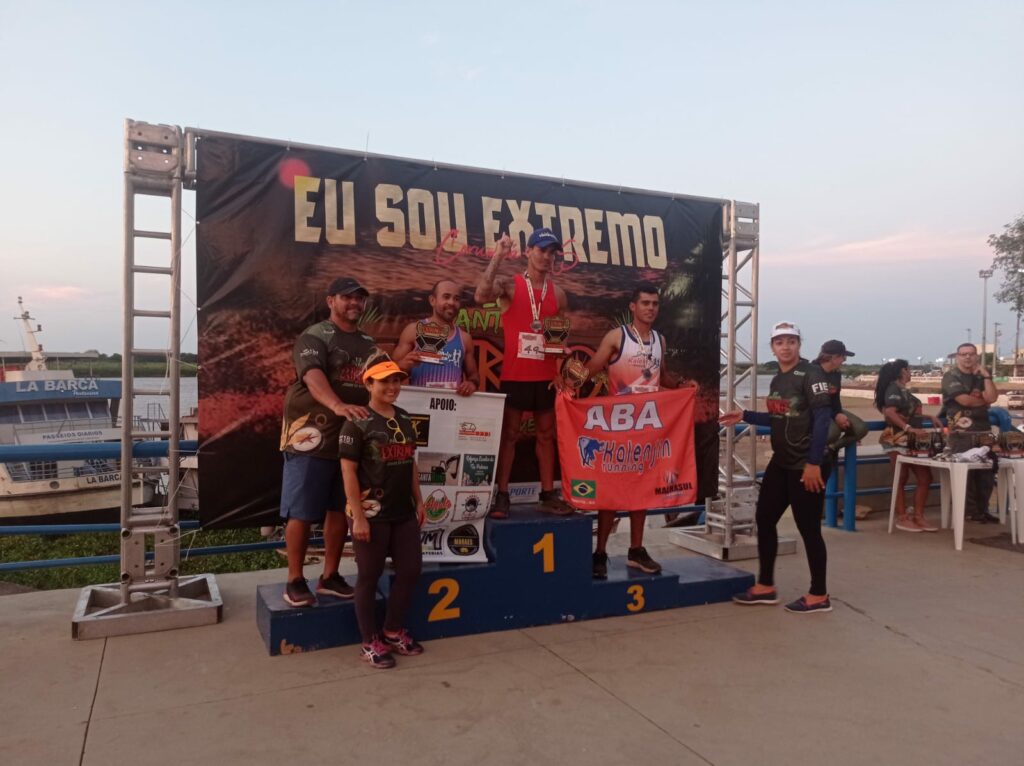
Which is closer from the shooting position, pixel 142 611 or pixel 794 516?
pixel 142 611

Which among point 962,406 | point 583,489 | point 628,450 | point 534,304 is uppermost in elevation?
point 534,304

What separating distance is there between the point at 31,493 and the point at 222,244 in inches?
561

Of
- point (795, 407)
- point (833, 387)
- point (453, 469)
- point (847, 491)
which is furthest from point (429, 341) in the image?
point (847, 491)

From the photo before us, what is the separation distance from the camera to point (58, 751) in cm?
302

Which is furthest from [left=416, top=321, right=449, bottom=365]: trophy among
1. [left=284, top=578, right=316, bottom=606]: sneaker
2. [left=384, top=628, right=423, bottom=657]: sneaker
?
[left=384, top=628, right=423, bottom=657]: sneaker

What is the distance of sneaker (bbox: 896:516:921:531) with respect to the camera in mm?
7707

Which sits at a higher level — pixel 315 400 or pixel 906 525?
pixel 315 400

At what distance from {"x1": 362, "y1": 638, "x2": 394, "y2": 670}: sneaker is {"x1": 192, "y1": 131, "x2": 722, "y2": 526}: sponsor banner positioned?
1.17m

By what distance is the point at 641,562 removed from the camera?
5.14 metres

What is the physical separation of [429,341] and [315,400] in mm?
835

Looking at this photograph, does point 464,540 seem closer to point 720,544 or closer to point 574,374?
point 574,374

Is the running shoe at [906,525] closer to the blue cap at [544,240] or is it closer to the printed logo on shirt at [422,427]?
the blue cap at [544,240]

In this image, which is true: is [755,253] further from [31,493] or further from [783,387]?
[31,493]

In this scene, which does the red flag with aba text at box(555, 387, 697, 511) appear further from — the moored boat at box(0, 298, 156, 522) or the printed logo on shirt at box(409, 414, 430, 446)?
the moored boat at box(0, 298, 156, 522)
